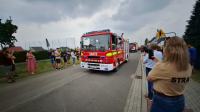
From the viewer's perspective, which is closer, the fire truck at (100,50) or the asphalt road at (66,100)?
the asphalt road at (66,100)

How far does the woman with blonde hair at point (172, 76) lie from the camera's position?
2.33m

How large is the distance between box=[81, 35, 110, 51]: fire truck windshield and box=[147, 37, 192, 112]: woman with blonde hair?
9.69 metres

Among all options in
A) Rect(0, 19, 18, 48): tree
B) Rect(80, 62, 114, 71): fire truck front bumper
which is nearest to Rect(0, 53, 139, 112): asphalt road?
Rect(80, 62, 114, 71): fire truck front bumper

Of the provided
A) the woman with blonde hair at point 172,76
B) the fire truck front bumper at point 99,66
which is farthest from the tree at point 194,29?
the woman with blonde hair at point 172,76

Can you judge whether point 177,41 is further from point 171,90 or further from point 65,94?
point 65,94

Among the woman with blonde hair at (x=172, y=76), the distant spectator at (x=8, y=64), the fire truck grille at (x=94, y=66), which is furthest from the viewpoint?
the fire truck grille at (x=94, y=66)

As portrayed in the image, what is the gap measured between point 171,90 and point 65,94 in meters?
5.53

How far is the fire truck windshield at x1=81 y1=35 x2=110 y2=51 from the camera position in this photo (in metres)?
12.2

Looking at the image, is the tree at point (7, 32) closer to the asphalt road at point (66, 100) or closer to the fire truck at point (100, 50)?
the fire truck at point (100, 50)

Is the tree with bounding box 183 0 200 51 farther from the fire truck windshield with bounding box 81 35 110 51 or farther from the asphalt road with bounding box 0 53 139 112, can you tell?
the asphalt road with bounding box 0 53 139 112

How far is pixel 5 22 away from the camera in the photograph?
195 feet

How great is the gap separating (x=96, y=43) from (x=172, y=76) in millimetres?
10325

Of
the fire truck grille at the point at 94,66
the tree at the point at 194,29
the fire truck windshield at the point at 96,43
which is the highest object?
the tree at the point at 194,29

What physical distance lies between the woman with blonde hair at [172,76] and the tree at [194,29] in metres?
12.1
